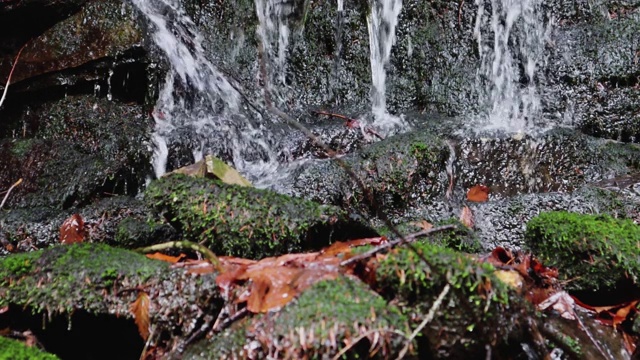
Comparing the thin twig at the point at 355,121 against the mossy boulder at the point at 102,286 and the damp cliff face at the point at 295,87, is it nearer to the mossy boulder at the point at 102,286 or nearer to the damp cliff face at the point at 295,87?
the damp cliff face at the point at 295,87

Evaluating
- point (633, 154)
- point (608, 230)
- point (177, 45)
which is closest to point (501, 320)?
point (608, 230)

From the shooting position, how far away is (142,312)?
2.57 metres

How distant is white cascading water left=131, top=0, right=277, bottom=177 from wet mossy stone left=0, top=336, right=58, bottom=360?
10.9 ft

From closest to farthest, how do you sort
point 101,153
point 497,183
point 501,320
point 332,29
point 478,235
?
point 501,320 → point 478,235 → point 497,183 → point 101,153 → point 332,29

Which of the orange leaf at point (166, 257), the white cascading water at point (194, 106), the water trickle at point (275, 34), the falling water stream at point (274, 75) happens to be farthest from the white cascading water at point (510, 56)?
the orange leaf at point (166, 257)

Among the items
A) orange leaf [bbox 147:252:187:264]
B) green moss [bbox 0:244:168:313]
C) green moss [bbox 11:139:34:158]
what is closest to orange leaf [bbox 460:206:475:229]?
orange leaf [bbox 147:252:187:264]

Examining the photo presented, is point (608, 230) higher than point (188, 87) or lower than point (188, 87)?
lower

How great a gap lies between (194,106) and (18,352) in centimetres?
462

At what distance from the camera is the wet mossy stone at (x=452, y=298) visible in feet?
7.60

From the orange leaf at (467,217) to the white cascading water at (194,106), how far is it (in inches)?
83.2

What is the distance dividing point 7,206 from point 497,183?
15.1 feet

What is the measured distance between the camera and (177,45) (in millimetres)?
6891

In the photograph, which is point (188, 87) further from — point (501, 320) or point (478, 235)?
point (501, 320)

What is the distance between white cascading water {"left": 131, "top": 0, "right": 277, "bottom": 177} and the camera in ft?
19.6
